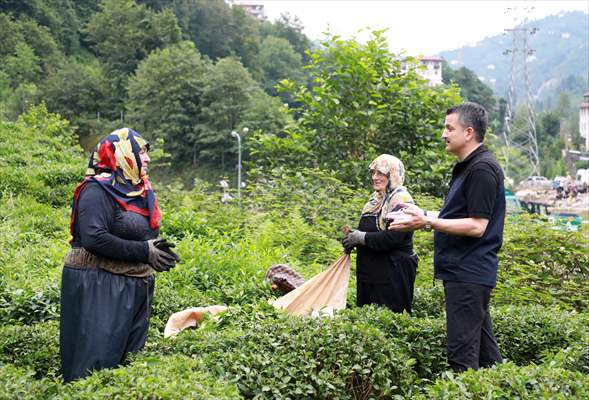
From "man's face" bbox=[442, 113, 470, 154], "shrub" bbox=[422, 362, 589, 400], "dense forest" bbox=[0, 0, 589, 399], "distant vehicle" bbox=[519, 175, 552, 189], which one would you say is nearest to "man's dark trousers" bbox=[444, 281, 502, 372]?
"dense forest" bbox=[0, 0, 589, 399]

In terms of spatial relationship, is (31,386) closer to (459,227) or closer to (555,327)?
(459,227)

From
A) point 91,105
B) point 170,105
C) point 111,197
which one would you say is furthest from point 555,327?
point 91,105

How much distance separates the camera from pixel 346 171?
11.5 metres

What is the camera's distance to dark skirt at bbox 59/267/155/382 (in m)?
4.20

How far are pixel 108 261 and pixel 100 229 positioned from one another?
28 centimetres

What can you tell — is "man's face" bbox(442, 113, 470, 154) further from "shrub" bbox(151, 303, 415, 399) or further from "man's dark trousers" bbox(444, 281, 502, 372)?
"shrub" bbox(151, 303, 415, 399)

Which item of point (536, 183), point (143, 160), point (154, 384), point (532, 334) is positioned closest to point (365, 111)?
point (532, 334)

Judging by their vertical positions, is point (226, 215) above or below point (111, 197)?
below

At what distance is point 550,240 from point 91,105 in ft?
221

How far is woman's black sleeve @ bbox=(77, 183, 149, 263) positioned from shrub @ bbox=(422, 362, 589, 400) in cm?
197

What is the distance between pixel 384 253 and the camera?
541cm

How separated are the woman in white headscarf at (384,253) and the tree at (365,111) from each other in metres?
5.97

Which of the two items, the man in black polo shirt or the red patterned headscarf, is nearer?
the man in black polo shirt

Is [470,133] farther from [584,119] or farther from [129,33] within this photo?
[584,119]
